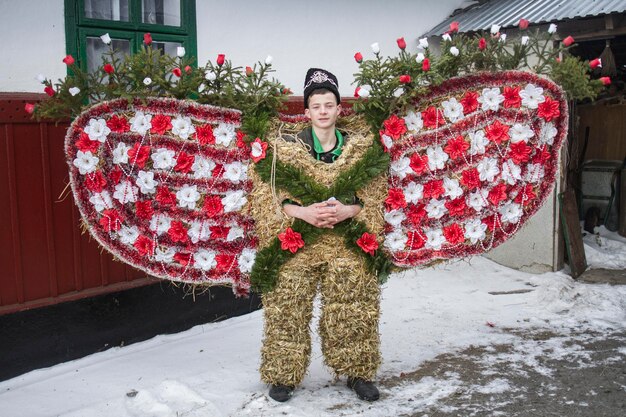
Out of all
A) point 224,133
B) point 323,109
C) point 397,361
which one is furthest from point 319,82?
point 397,361

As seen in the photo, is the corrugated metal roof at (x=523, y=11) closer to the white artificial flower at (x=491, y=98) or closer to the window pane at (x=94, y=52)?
the white artificial flower at (x=491, y=98)

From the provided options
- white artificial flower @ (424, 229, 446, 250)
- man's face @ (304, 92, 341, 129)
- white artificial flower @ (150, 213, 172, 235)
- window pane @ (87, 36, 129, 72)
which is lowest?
white artificial flower @ (424, 229, 446, 250)

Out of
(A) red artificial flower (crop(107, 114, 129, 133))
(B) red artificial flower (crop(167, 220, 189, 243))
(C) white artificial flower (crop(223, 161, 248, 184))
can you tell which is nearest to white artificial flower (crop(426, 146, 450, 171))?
(C) white artificial flower (crop(223, 161, 248, 184))

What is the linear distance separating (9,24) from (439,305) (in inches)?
176

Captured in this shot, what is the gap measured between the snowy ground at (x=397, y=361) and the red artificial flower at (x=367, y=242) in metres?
1.02

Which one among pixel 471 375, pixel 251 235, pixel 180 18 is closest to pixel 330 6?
pixel 180 18

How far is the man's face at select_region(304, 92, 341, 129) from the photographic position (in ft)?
12.6

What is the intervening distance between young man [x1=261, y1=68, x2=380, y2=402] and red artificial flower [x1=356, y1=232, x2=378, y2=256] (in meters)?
0.09

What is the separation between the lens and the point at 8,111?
4191 mm

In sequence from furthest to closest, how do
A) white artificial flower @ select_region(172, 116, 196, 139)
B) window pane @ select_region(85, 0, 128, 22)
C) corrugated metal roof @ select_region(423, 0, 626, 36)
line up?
corrugated metal roof @ select_region(423, 0, 626, 36)
window pane @ select_region(85, 0, 128, 22)
white artificial flower @ select_region(172, 116, 196, 139)

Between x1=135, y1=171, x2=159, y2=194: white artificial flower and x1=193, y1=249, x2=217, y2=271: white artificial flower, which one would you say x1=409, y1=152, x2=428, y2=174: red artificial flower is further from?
x1=135, y1=171, x2=159, y2=194: white artificial flower

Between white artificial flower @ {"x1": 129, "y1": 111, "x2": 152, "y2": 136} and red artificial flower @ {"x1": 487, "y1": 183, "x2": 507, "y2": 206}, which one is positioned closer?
white artificial flower @ {"x1": 129, "y1": 111, "x2": 152, "y2": 136}

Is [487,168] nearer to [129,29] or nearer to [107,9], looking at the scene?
[129,29]

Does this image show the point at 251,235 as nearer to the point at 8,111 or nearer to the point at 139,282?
the point at 139,282
